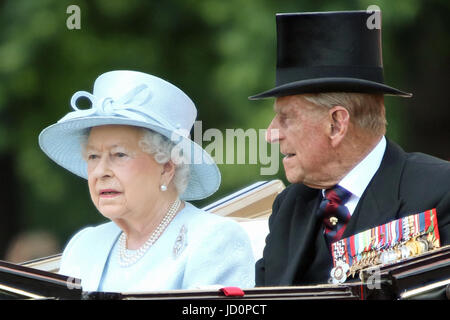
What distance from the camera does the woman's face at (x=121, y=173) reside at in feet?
10.8

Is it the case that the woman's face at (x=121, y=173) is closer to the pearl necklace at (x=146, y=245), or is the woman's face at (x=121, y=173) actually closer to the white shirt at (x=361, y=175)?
the pearl necklace at (x=146, y=245)

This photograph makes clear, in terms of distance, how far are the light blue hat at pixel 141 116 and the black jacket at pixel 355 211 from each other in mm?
307

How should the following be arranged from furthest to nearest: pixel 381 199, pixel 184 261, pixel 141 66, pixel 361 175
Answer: pixel 141 66, pixel 184 261, pixel 361 175, pixel 381 199

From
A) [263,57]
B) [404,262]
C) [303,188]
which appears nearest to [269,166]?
[263,57]

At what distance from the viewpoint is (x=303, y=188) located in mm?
3340

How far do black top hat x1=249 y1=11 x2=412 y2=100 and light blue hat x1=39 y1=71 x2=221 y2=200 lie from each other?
0.35 meters

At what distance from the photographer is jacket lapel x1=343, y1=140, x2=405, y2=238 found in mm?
2979

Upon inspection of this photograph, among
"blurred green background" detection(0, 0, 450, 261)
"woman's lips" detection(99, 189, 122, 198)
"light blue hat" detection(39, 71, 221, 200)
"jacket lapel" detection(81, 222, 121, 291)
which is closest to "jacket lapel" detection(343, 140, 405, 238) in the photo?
"light blue hat" detection(39, 71, 221, 200)

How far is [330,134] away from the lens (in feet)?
10.3

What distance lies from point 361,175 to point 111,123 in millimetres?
805

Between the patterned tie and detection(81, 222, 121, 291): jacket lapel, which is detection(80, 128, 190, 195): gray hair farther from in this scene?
the patterned tie

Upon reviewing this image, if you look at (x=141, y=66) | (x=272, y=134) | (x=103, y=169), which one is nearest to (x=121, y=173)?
(x=103, y=169)

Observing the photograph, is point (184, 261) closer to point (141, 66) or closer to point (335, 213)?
point (335, 213)

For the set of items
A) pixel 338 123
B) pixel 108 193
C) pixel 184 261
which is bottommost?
pixel 184 261
